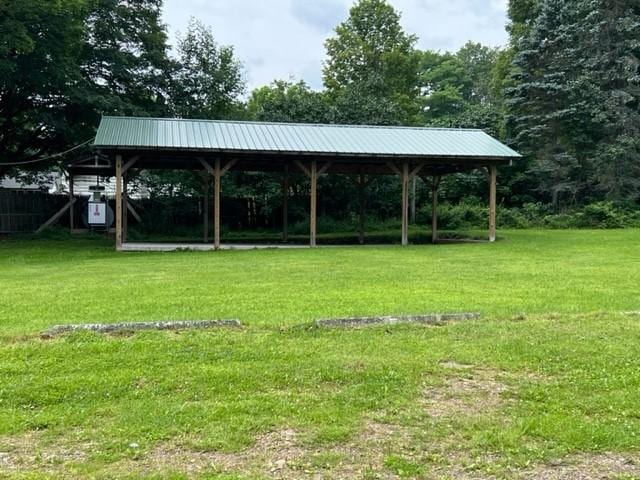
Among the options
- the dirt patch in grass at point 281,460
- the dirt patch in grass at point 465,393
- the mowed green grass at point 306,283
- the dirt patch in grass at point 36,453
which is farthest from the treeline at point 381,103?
the dirt patch in grass at point 281,460

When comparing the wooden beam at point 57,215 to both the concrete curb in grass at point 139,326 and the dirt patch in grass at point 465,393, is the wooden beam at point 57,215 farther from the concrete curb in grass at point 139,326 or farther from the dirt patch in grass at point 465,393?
the dirt patch in grass at point 465,393

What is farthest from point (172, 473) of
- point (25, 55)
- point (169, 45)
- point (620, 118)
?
point (620, 118)

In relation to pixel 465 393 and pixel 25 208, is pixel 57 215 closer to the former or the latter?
pixel 25 208

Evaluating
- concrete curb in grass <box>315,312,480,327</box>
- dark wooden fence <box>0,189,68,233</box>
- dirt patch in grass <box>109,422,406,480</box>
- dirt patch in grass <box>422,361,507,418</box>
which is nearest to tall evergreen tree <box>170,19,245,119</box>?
dark wooden fence <box>0,189,68,233</box>

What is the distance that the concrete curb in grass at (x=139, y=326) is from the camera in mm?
5012

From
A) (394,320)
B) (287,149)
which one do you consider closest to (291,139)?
(287,149)

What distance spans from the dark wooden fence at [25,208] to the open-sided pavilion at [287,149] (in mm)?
6119

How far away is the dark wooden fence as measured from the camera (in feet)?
67.6

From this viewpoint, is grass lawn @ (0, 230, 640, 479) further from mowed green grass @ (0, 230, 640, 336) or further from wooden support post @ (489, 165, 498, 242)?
wooden support post @ (489, 165, 498, 242)

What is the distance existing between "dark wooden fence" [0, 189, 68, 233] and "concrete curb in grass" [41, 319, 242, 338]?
1778 centimetres

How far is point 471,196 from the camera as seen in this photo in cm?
2502

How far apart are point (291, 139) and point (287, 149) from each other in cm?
124

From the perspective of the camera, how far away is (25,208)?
71.0 feet

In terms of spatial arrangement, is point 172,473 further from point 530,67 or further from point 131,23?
point 530,67
